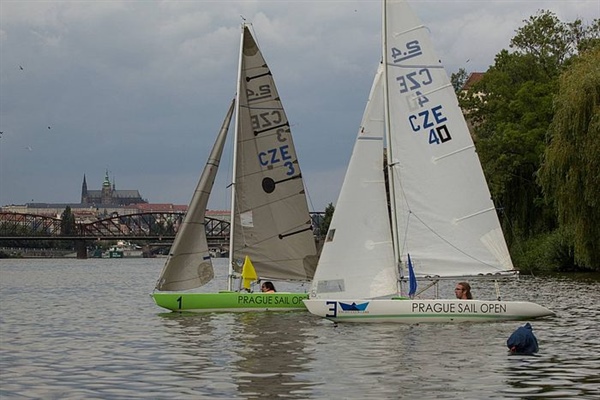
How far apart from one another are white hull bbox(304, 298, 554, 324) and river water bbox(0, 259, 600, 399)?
0.28m

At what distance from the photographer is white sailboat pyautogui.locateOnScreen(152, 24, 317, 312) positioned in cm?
3503

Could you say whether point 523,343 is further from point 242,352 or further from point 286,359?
point 242,352

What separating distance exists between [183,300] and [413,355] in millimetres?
12989

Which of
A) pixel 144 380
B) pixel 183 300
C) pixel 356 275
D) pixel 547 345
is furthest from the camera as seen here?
pixel 183 300

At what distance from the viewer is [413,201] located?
29.3m

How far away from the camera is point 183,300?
113 ft

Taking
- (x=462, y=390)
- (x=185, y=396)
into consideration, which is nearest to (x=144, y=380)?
(x=185, y=396)

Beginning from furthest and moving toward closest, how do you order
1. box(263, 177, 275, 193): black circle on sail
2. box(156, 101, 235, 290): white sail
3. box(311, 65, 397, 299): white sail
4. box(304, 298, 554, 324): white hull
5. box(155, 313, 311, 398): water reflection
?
box(263, 177, 275, 193): black circle on sail → box(156, 101, 235, 290): white sail → box(311, 65, 397, 299): white sail → box(304, 298, 554, 324): white hull → box(155, 313, 311, 398): water reflection

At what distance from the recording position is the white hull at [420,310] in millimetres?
27781

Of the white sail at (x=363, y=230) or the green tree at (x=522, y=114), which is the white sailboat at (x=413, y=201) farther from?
the green tree at (x=522, y=114)

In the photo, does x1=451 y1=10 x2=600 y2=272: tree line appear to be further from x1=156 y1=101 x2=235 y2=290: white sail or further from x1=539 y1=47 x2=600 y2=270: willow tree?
x1=156 y1=101 x2=235 y2=290: white sail

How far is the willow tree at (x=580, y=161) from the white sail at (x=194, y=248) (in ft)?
68.4

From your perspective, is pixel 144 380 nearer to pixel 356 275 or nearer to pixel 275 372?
pixel 275 372

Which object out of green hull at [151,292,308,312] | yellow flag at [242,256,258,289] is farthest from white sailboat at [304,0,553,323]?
yellow flag at [242,256,258,289]
